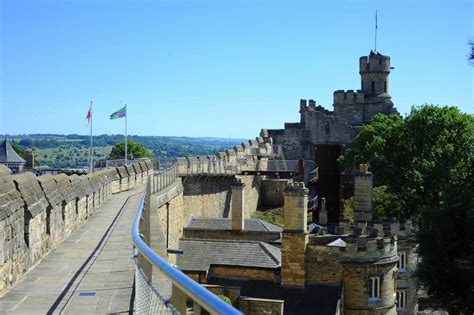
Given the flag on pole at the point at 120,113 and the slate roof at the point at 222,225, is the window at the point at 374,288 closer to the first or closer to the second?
the slate roof at the point at 222,225

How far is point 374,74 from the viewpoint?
212 feet

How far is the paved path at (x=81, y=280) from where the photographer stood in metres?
6.86

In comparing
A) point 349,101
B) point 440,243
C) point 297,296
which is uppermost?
point 349,101

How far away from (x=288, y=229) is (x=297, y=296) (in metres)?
2.32

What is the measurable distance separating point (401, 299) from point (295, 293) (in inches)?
287

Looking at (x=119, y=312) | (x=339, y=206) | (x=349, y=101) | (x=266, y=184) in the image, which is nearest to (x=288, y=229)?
(x=119, y=312)

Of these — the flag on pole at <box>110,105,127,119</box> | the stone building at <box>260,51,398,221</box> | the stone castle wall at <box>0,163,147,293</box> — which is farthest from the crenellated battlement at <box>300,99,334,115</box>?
the stone castle wall at <box>0,163,147,293</box>

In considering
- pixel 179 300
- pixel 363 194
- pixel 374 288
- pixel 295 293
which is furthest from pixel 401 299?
pixel 179 300

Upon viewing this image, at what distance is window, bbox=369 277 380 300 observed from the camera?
22.9 meters

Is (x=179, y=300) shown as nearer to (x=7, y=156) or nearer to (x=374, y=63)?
(x=7, y=156)

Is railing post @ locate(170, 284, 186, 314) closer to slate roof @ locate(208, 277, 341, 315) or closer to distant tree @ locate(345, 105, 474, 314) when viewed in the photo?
slate roof @ locate(208, 277, 341, 315)

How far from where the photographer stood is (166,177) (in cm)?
2584

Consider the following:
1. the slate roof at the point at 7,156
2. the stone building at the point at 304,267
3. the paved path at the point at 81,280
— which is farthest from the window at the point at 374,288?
the slate roof at the point at 7,156

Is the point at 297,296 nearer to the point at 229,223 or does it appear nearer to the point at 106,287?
the point at 229,223
